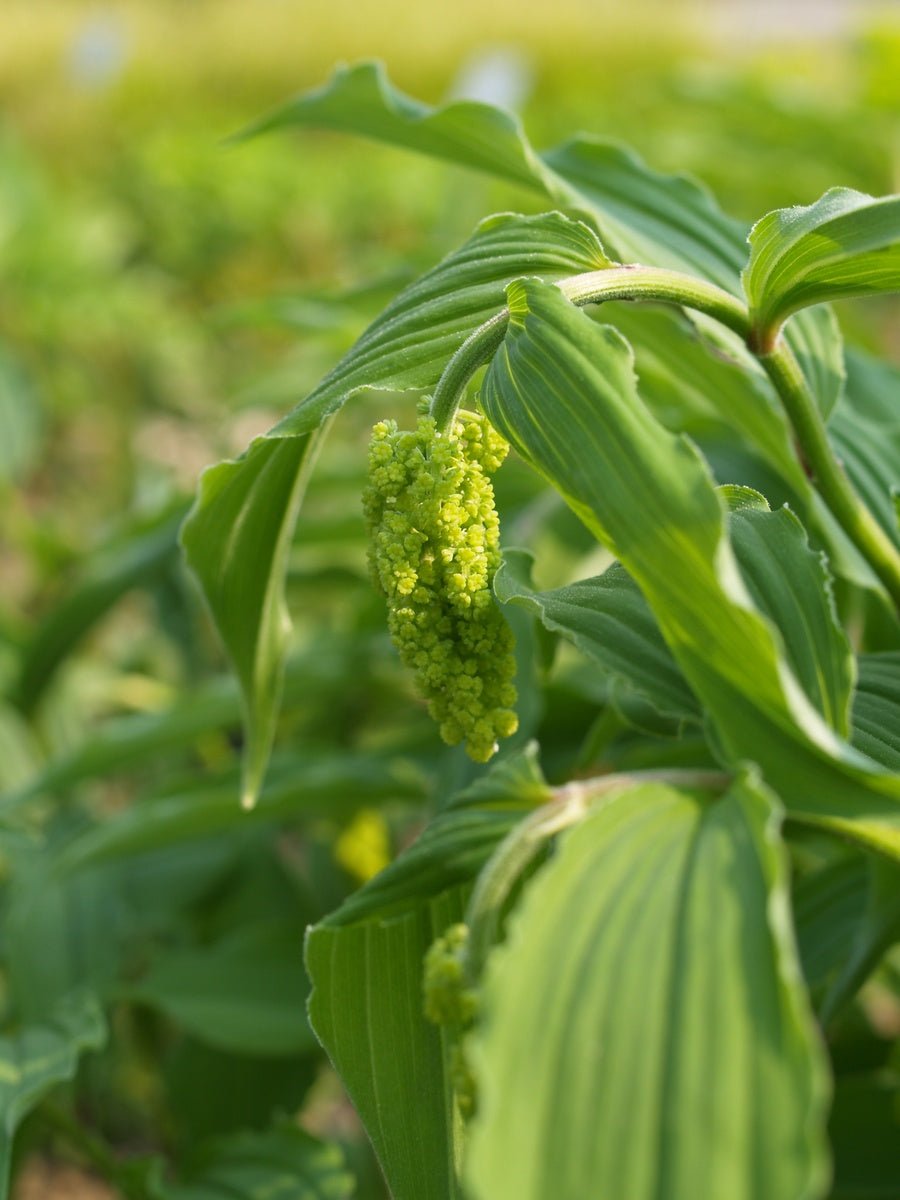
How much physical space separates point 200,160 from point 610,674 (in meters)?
3.34

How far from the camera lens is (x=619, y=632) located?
1.84ft

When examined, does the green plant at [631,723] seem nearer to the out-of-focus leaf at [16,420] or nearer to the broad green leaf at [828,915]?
the broad green leaf at [828,915]

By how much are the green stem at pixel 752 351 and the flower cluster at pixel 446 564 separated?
20 millimetres

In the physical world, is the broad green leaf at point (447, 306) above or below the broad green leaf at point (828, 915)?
above

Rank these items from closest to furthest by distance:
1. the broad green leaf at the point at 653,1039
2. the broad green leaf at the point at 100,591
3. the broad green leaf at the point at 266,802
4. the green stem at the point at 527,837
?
the broad green leaf at the point at 653,1039 < the green stem at the point at 527,837 < the broad green leaf at the point at 266,802 < the broad green leaf at the point at 100,591

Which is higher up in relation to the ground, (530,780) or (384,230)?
(384,230)

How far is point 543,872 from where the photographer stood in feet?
1.42

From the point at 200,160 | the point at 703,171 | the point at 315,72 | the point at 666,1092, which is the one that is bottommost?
the point at 666,1092

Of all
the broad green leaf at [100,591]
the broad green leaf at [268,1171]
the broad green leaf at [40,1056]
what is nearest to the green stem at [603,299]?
the broad green leaf at [40,1056]

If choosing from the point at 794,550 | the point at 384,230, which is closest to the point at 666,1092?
the point at 794,550

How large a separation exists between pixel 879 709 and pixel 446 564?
0.75ft

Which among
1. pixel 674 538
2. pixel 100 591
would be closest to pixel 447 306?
pixel 674 538

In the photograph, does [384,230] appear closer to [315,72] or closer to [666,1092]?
[666,1092]

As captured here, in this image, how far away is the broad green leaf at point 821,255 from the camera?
1.81 feet
